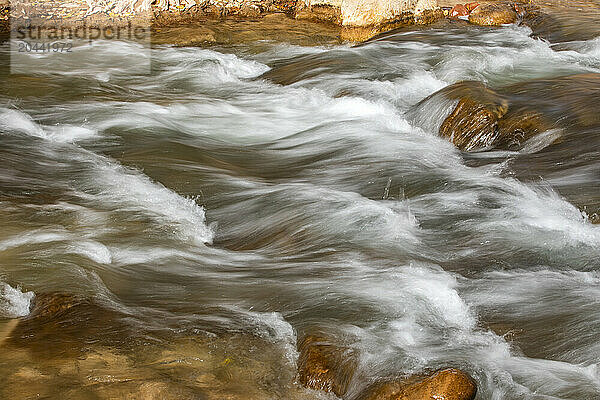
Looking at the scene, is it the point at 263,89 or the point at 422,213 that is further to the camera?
the point at 263,89

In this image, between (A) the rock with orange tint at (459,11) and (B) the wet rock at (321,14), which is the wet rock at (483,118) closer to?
(A) the rock with orange tint at (459,11)

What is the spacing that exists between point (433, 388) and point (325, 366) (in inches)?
22.4

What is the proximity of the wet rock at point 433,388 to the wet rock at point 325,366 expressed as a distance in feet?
0.59

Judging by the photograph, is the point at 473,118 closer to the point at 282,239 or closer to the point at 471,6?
the point at 282,239

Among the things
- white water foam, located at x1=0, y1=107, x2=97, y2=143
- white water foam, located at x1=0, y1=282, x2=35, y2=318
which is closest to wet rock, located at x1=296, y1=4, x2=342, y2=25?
white water foam, located at x1=0, y1=107, x2=97, y2=143

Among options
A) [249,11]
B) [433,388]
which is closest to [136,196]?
[433,388]

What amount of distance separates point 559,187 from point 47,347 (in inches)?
167

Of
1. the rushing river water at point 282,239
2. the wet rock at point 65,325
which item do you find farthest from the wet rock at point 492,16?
the wet rock at point 65,325

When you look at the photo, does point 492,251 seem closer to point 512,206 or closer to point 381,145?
point 512,206

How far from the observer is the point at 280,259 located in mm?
5043

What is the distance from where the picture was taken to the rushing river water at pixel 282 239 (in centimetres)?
370

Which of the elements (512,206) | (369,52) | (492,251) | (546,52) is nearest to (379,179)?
(512,206)

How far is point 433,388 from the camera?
10.9 ft

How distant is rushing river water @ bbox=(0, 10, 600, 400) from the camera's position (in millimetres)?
3699
